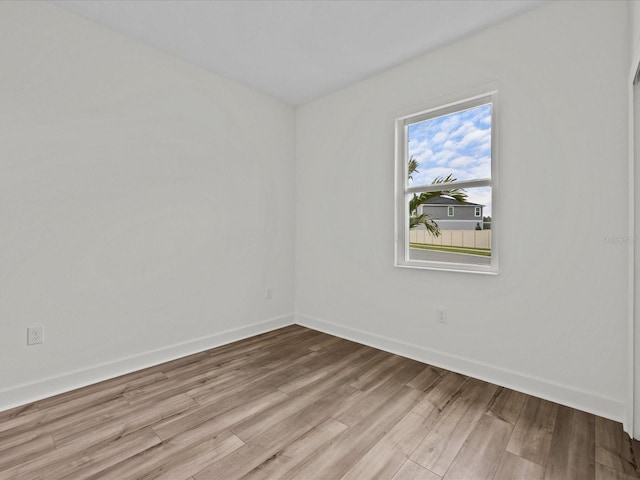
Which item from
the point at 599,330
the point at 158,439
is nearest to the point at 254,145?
the point at 158,439

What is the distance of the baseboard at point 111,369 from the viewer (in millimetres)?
2137

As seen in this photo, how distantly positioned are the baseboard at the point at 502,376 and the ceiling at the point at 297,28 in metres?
2.62

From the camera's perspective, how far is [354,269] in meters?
3.45

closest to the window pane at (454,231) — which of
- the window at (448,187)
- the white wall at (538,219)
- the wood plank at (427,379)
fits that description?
the window at (448,187)

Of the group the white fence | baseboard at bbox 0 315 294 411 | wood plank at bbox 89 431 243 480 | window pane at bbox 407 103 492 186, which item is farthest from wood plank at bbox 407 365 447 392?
baseboard at bbox 0 315 294 411

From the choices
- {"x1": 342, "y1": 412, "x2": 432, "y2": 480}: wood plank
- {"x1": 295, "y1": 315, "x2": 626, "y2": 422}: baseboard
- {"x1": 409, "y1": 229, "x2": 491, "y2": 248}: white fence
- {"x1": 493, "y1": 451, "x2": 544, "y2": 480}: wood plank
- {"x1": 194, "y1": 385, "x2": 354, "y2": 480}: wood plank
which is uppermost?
{"x1": 409, "y1": 229, "x2": 491, "y2": 248}: white fence

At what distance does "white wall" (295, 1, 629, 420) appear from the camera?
2.01m

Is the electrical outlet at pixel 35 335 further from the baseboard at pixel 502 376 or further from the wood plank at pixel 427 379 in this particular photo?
the wood plank at pixel 427 379

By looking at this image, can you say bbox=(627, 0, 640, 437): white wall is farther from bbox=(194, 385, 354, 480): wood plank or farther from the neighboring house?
bbox=(194, 385, 354, 480): wood plank

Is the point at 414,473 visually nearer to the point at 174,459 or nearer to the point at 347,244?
the point at 174,459

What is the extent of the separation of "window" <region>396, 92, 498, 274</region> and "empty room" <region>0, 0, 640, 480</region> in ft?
0.06

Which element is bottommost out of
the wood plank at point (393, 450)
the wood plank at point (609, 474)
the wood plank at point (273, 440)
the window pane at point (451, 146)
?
the wood plank at point (609, 474)

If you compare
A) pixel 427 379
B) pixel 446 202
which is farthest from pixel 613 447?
pixel 446 202

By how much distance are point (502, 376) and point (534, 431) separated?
0.57 meters
